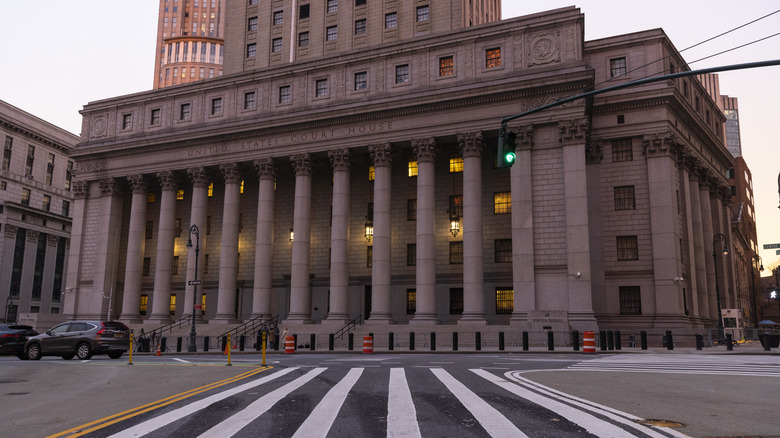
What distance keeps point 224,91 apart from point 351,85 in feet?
39.9

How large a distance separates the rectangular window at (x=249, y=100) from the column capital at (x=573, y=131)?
25528 millimetres

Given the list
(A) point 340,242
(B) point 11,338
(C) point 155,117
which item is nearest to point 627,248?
(A) point 340,242

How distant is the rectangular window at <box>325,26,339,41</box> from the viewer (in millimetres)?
56625

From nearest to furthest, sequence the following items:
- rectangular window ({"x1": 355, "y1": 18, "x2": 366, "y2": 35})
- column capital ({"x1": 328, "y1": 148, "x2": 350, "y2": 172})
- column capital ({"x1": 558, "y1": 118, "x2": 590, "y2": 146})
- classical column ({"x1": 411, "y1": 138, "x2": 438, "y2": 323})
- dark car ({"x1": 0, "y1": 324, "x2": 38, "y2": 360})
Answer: dark car ({"x1": 0, "y1": 324, "x2": 38, "y2": 360}) < column capital ({"x1": 558, "y1": 118, "x2": 590, "y2": 146}) < classical column ({"x1": 411, "y1": 138, "x2": 438, "y2": 323}) < column capital ({"x1": 328, "y1": 148, "x2": 350, "y2": 172}) < rectangular window ({"x1": 355, "y1": 18, "x2": 366, "y2": 35})

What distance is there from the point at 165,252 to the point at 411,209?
20.9m

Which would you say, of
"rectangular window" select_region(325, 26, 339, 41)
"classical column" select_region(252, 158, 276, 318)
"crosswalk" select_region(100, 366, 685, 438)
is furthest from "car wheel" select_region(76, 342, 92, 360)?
"rectangular window" select_region(325, 26, 339, 41)

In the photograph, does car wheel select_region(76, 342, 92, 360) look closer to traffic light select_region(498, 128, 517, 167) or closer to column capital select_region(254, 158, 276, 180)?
traffic light select_region(498, 128, 517, 167)

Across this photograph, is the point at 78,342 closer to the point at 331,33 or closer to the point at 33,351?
the point at 33,351

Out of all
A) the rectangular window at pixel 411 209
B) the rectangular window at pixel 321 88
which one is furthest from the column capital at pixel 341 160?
the rectangular window at pixel 411 209

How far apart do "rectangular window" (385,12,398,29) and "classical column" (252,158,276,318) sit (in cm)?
1714

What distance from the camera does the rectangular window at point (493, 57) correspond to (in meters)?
42.5

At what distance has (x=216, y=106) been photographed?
5197 centimetres

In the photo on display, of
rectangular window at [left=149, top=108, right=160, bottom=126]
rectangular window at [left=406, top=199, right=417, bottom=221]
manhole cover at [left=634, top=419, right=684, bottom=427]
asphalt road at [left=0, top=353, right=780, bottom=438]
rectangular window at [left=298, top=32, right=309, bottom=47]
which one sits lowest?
asphalt road at [left=0, top=353, right=780, bottom=438]

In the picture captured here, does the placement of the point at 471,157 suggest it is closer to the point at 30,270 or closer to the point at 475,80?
the point at 475,80
